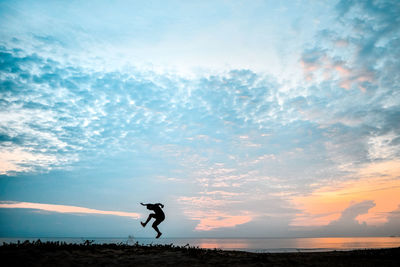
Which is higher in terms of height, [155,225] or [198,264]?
[155,225]

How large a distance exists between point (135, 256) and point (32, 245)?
4863mm

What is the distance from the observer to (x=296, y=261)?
37.1 feet

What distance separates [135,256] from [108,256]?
1.12 meters

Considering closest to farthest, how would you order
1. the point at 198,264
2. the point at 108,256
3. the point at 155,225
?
the point at 198,264, the point at 108,256, the point at 155,225

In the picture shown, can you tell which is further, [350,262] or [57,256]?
[350,262]

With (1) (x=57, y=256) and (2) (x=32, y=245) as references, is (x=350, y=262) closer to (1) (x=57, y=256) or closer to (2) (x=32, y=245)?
(1) (x=57, y=256)

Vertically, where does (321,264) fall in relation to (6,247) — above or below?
below

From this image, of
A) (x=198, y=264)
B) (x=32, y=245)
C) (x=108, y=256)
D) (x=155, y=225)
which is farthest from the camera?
(x=155, y=225)

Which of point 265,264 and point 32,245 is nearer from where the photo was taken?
point 265,264

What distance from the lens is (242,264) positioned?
1052 centimetres

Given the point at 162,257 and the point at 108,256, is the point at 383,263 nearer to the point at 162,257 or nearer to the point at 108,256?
the point at 162,257

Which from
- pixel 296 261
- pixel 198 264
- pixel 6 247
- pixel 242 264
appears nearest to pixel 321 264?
pixel 296 261

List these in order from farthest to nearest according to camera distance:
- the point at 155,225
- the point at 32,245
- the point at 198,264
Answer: the point at 155,225 → the point at 32,245 → the point at 198,264

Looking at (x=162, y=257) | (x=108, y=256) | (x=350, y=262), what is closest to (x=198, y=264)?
(x=162, y=257)
